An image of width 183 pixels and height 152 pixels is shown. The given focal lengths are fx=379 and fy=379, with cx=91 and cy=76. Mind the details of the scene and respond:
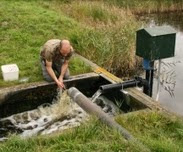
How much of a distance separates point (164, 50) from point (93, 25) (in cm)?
516

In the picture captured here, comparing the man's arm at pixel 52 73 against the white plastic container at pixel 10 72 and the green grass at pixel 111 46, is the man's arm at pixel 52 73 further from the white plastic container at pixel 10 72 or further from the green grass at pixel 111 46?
the green grass at pixel 111 46

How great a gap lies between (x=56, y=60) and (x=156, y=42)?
1.96 metres

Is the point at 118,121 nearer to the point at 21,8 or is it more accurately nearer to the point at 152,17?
the point at 21,8

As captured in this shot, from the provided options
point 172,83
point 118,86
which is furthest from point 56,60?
point 172,83

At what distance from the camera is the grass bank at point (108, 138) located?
15.3ft

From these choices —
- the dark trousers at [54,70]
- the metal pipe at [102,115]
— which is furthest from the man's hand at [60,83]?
the metal pipe at [102,115]

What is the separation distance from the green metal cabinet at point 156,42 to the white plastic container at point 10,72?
240cm

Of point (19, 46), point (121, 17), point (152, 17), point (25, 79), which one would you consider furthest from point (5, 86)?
point (152, 17)

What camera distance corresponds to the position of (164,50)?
624 centimetres

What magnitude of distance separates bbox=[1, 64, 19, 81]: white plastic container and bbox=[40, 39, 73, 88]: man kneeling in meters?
0.52

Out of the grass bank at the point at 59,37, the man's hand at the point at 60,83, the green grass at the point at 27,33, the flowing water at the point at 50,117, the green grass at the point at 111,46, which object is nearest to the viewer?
the flowing water at the point at 50,117

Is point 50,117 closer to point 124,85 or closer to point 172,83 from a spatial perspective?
point 124,85

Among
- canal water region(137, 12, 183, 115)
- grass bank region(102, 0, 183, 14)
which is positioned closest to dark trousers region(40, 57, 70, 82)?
canal water region(137, 12, 183, 115)

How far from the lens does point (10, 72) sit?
700cm
